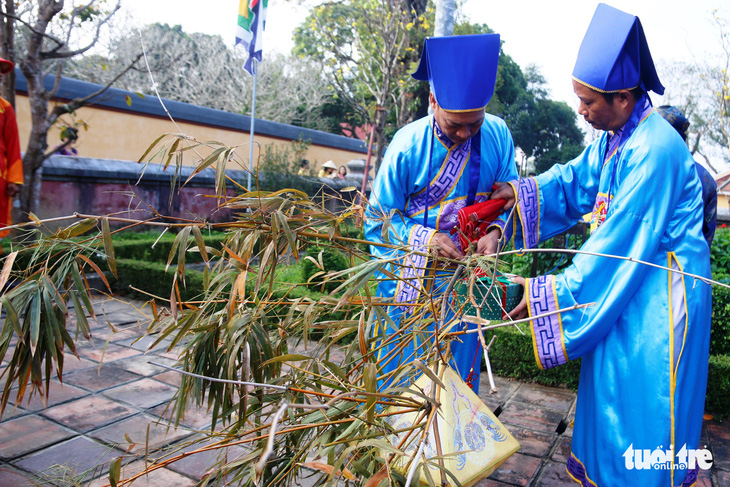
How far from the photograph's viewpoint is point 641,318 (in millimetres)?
1906

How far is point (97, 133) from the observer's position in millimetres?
9617

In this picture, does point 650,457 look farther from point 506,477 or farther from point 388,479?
point 388,479

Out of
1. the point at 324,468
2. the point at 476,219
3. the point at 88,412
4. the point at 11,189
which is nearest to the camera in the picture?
the point at 324,468

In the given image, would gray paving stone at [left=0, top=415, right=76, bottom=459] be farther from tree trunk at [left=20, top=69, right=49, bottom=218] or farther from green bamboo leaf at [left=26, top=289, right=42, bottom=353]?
tree trunk at [left=20, top=69, right=49, bottom=218]

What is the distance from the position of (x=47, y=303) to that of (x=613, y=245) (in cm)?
182

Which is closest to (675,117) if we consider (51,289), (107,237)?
(107,237)

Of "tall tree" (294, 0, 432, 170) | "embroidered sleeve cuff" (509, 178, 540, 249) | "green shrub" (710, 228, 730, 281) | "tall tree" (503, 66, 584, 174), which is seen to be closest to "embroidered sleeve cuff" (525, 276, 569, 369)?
"embroidered sleeve cuff" (509, 178, 540, 249)

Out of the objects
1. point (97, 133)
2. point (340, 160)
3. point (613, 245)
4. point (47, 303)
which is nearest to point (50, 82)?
point (97, 133)

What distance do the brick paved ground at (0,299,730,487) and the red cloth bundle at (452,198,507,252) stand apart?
824 millimetres

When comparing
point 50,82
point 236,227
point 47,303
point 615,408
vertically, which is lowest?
point 615,408

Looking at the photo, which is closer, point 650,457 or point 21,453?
point 650,457

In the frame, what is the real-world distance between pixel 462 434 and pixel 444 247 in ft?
2.36

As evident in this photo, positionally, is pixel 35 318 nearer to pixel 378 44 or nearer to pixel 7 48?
pixel 7 48

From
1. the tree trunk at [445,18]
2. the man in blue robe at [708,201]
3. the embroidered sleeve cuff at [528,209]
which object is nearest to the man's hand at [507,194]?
the embroidered sleeve cuff at [528,209]
